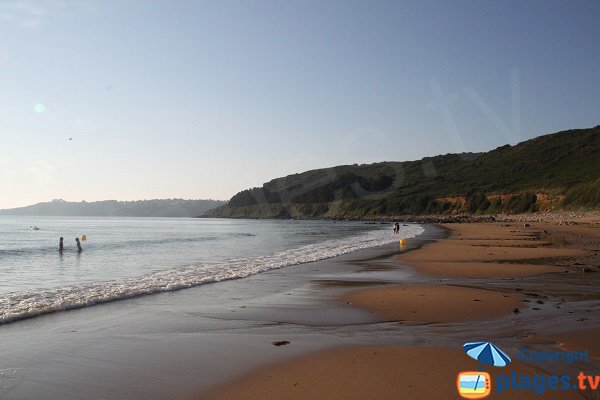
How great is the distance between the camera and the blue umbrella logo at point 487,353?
6.29m

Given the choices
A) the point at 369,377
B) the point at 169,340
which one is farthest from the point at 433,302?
the point at 169,340

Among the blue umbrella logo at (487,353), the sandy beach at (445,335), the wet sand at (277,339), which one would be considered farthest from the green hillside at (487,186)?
the blue umbrella logo at (487,353)

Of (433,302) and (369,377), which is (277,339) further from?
(433,302)

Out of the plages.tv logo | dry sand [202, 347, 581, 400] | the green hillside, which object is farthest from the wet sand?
the green hillside

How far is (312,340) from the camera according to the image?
7902 mm

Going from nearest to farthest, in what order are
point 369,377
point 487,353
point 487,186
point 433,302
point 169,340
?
1. point 369,377
2. point 487,353
3. point 169,340
4. point 433,302
5. point 487,186

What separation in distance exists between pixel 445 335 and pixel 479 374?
208 centimetres

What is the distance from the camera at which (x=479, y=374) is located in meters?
5.95

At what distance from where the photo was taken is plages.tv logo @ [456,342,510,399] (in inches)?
212

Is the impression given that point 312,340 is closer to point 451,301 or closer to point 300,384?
point 300,384

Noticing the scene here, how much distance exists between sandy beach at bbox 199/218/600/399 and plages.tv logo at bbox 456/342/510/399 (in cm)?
12

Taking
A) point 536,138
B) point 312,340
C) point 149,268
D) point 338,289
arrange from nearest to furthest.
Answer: point 312,340 → point 338,289 → point 149,268 → point 536,138

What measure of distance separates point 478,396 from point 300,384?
2.18 metres

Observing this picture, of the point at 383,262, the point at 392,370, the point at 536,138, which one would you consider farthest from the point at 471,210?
the point at 392,370
